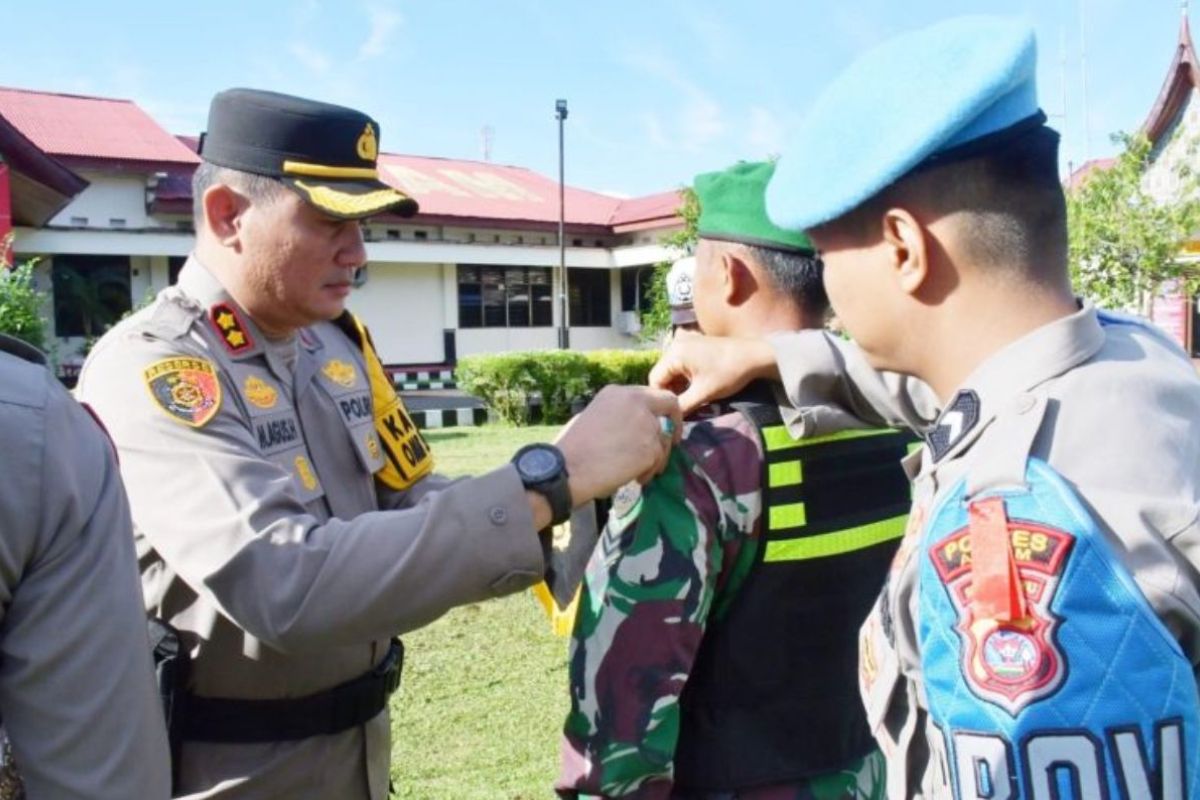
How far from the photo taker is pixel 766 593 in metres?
1.72

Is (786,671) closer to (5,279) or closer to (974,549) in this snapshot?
(974,549)

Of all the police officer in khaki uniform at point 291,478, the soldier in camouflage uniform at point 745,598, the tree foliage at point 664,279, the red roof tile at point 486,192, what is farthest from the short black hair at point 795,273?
the red roof tile at point 486,192

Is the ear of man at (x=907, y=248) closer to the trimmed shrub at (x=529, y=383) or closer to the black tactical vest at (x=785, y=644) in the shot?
the black tactical vest at (x=785, y=644)

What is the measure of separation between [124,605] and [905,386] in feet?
4.02

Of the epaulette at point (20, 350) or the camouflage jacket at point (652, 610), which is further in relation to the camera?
the camouflage jacket at point (652, 610)

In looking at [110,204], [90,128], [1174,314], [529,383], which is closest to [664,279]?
[529,383]

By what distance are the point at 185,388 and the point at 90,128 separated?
22040 mm

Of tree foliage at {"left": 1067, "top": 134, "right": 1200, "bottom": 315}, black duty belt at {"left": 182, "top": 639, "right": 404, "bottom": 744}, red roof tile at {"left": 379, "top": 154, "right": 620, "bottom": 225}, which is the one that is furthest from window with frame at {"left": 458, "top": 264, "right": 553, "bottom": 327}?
black duty belt at {"left": 182, "top": 639, "right": 404, "bottom": 744}

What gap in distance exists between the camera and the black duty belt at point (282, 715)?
188 cm

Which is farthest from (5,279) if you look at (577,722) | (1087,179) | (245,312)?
(1087,179)

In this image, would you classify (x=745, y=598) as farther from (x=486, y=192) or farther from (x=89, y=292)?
(x=486, y=192)

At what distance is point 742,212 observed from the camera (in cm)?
188

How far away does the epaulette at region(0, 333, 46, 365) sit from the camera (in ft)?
4.02

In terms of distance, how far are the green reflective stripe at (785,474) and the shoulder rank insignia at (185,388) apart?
936 mm
